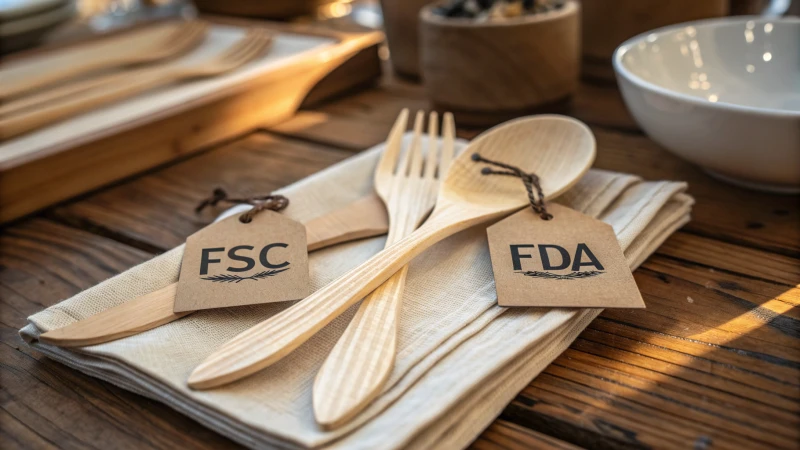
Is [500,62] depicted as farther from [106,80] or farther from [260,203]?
[106,80]

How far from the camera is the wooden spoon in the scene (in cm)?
36

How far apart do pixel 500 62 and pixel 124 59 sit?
47cm

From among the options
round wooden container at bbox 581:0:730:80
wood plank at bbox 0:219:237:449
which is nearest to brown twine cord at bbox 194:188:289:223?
wood plank at bbox 0:219:237:449

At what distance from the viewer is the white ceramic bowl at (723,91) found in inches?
19.6

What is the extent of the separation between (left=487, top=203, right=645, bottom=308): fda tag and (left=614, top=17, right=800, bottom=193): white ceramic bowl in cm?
12

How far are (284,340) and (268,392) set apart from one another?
3 cm

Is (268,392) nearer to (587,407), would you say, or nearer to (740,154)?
(587,407)

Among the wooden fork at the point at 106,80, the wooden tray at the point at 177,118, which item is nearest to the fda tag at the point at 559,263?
the wooden tray at the point at 177,118

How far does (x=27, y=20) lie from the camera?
3.13 feet

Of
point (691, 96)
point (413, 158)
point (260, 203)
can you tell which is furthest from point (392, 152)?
point (691, 96)

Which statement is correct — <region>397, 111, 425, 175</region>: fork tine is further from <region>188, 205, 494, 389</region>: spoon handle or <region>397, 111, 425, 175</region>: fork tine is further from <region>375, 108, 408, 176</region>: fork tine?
<region>188, 205, 494, 389</region>: spoon handle

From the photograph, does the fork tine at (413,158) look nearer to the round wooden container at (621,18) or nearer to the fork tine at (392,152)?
the fork tine at (392,152)

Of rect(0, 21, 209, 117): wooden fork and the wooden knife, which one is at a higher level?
rect(0, 21, 209, 117): wooden fork

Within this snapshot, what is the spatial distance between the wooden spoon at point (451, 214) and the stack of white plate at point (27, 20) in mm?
717
